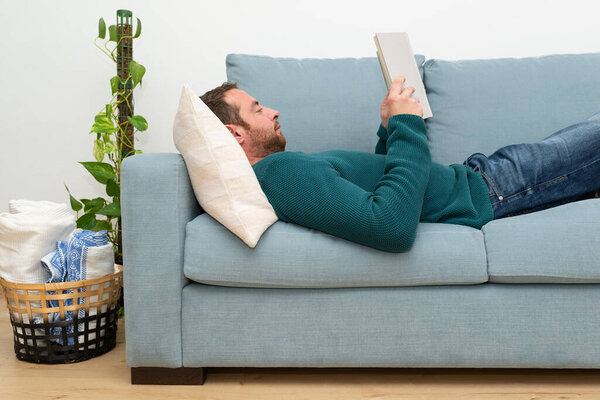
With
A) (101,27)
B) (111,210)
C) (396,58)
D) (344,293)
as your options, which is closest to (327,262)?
(344,293)

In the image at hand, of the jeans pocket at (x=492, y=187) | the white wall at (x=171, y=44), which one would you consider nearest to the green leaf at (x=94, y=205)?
the white wall at (x=171, y=44)

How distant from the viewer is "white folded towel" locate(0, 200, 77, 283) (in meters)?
1.67

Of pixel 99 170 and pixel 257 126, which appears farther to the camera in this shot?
pixel 99 170

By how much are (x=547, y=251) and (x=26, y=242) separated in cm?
142

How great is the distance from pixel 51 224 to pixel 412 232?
105 centimetres

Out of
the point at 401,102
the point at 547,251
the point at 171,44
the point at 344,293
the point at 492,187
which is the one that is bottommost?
the point at 344,293

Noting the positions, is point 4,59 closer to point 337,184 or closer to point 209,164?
point 209,164

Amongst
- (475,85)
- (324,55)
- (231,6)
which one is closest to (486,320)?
(475,85)

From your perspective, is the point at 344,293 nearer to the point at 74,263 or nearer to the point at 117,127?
the point at 74,263

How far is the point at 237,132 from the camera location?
174 cm

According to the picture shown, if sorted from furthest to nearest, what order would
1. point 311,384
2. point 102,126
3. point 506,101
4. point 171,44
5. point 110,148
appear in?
point 171,44 → point 110,148 → point 102,126 → point 506,101 → point 311,384

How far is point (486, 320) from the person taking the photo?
145 cm

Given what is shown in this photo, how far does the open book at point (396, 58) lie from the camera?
64.7 inches

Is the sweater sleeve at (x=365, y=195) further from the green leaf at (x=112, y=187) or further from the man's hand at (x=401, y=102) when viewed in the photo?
the green leaf at (x=112, y=187)
